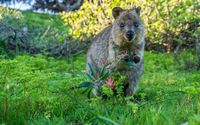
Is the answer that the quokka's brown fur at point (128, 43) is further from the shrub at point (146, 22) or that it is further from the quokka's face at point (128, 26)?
the shrub at point (146, 22)

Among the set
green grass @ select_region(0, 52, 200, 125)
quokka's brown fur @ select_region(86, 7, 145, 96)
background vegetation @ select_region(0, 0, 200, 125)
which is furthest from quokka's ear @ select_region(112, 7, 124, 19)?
green grass @ select_region(0, 52, 200, 125)

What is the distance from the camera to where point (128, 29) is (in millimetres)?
6000

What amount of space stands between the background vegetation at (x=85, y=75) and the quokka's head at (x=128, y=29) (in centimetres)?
77

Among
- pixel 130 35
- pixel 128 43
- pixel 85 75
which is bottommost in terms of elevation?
pixel 85 75

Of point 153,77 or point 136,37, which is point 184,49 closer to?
point 153,77

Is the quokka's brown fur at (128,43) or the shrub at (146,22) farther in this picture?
the shrub at (146,22)

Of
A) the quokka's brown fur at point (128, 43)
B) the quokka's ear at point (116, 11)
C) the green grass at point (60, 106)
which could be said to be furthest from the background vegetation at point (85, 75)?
the quokka's ear at point (116, 11)

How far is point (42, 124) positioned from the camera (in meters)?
3.77

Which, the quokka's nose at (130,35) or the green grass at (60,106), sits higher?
the quokka's nose at (130,35)

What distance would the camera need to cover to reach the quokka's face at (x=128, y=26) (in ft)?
19.5

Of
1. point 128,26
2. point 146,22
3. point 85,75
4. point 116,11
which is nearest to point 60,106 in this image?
point 85,75

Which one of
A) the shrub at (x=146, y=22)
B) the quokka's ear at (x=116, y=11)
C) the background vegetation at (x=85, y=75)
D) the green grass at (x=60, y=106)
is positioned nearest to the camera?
the green grass at (x=60, y=106)

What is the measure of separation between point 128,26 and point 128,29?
72 millimetres

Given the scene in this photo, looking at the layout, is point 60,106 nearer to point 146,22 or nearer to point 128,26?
point 128,26
